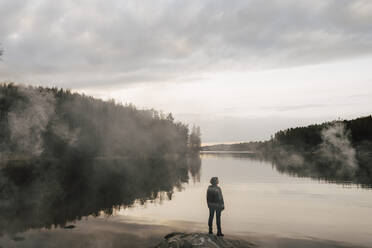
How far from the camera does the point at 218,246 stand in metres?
18.3

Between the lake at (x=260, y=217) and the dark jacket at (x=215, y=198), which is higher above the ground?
the dark jacket at (x=215, y=198)

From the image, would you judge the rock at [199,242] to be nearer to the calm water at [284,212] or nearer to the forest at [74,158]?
the calm water at [284,212]

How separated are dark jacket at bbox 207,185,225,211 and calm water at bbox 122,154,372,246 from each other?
573 centimetres

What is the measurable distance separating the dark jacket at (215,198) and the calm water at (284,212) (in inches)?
226

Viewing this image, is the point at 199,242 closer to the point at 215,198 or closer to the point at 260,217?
the point at 215,198

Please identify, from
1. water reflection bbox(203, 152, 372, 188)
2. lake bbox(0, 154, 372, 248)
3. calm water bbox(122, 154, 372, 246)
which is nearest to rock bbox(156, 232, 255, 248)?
lake bbox(0, 154, 372, 248)

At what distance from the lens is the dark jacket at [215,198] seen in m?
20.1

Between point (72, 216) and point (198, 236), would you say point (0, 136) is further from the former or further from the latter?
point (198, 236)

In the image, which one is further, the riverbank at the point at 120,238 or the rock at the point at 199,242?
the riverbank at the point at 120,238

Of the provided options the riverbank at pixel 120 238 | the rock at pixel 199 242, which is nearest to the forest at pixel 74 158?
the riverbank at pixel 120 238

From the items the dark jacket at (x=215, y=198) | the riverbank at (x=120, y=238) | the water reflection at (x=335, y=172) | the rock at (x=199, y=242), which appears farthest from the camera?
the water reflection at (x=335, y=172)

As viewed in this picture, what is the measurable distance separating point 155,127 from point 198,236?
16856 centimetres

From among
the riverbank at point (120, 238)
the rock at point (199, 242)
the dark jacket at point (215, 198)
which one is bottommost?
the riverbank at point (120, 238)

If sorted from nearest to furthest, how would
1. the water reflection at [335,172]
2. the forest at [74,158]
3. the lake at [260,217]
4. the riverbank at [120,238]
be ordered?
the riverbank at [120,238], the lake at [260,217], the forest at [74,158], the water reflection at [335,172]
